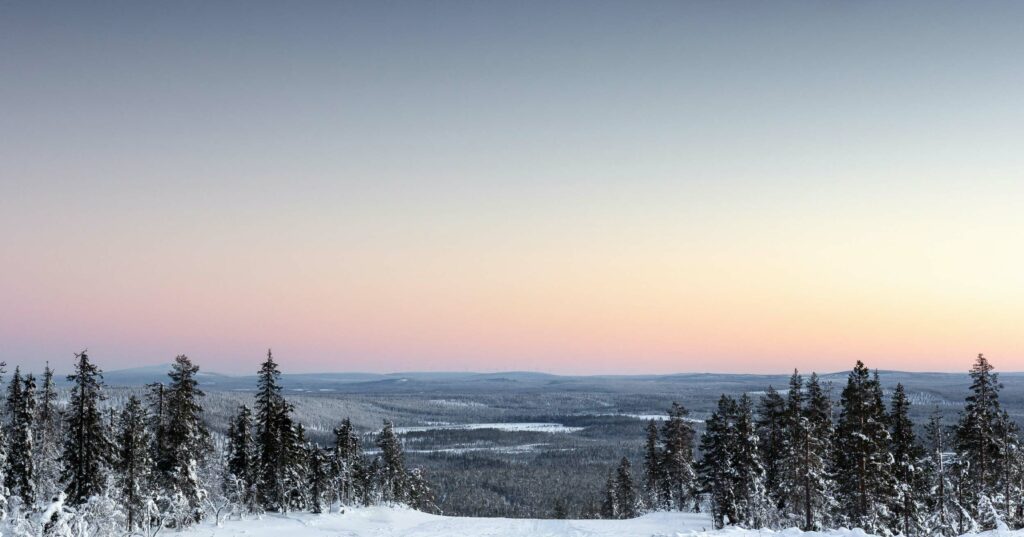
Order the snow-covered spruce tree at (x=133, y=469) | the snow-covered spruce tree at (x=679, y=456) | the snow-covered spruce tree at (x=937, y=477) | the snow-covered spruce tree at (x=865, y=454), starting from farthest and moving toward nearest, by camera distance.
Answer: the snow-covered spruce tree at (x=679, y=456) < the snow-covered spruce tree at (x=937, y=477) < the snow-covered spruce tree at (x=133, y=469) < the snow-covered spruce tree at (x=865, y=454)

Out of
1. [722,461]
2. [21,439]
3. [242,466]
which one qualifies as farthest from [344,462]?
[722,461]

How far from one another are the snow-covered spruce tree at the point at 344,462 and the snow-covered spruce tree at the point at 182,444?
22825 millimetres

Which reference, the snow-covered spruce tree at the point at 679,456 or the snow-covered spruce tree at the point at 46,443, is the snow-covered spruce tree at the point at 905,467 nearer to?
the snow-covered spruce tree at the point at 679,456

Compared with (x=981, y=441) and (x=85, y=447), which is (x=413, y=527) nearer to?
(x=85, y=447)

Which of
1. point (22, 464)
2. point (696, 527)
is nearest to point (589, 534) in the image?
point (696, 527)

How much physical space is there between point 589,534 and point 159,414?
27167 millimetres

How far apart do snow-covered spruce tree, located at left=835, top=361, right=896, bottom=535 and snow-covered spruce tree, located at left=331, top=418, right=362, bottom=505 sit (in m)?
43.3

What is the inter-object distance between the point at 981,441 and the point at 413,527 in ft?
117

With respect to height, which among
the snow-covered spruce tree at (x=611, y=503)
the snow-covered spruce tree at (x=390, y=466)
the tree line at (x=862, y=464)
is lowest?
the snow-covered spruce tree at (x=611, y=503)

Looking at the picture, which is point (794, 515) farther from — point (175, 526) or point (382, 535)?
point (175, 526)

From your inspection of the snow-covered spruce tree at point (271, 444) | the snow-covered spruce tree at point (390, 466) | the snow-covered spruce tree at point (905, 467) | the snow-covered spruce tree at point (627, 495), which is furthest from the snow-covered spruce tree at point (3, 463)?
the snow-covered spruce tree at point (627, 495)

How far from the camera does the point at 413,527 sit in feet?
150

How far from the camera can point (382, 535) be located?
136 feet

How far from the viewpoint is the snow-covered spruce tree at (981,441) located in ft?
137
